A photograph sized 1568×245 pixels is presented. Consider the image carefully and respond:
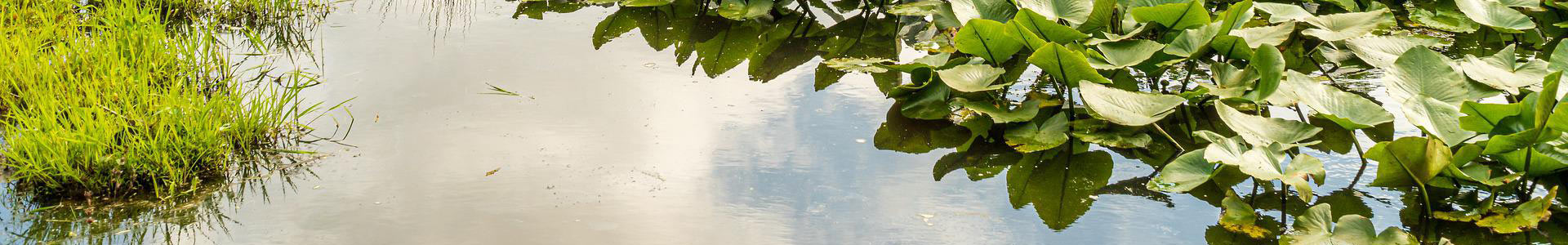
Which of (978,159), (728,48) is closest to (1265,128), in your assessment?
(978,159)

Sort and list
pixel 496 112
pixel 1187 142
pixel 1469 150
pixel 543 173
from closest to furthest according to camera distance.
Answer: pixel 1469 150
pixel 543 173
pixel 1187 142
pixel 496 112

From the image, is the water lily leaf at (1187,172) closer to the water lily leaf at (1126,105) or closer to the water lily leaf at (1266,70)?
the water lily leaf at (1126,105)

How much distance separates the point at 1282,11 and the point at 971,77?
29.7 inches

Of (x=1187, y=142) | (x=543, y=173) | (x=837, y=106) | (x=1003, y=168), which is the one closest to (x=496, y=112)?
(x=543, y=173)

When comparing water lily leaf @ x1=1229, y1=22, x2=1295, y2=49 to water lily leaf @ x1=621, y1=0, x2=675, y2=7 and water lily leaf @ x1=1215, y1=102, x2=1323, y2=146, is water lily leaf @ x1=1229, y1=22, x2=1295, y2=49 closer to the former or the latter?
water lily leaf @ x1=1215, y1=102, x2=1323, y2=146

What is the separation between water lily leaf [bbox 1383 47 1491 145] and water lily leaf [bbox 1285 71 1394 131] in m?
0.04

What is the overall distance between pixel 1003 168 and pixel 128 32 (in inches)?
68.3

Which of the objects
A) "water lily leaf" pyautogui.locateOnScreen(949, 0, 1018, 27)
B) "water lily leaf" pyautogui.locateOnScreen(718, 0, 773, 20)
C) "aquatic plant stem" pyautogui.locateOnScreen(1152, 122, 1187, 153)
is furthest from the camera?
"water lily leaf" pyautogui.locateOnScreen(718, 0, 773, 20)

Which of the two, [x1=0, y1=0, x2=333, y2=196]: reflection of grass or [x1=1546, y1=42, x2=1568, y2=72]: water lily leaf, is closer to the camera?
[x1=0, y1=0, x2=333, y2=196]: reflection of grass

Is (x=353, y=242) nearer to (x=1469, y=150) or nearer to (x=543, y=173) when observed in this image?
(x=543, y=173)

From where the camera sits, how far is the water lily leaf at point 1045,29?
209cm

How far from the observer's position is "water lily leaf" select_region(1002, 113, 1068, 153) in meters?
2.00

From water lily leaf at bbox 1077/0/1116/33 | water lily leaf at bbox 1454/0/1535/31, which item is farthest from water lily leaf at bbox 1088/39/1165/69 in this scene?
water lily leaf at bbox 1454/0/1535/31

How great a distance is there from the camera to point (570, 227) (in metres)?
1.66
